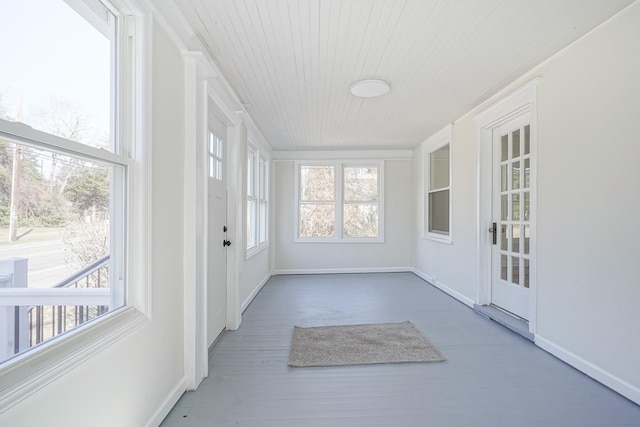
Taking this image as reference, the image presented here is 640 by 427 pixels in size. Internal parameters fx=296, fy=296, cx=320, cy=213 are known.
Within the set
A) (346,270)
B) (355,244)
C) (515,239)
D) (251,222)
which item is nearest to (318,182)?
(355,244)

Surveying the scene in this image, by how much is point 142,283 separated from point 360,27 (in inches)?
81.4

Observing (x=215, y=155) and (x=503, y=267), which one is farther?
(x=503, y=267)

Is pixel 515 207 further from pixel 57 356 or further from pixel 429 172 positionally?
pixel 57 356

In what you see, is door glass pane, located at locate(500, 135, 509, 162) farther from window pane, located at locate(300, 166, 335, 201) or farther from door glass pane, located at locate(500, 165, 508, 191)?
window pane, located at locate(300, 166, 335, 201)

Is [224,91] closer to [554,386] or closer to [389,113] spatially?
[389,113]

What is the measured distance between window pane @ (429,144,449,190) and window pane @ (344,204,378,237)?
4.16 feet

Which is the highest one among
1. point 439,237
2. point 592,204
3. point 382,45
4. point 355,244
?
point 382,45

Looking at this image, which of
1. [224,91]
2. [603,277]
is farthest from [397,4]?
[603,277]

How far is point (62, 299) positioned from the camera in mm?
1195

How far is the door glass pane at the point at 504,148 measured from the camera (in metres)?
3.29

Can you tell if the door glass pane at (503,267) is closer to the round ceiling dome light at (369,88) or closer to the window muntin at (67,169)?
the round ceiling dome light at (369,88)

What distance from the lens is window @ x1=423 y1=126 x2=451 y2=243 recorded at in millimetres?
4469

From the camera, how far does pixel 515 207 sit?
314 cm

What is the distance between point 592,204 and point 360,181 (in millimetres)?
3987
